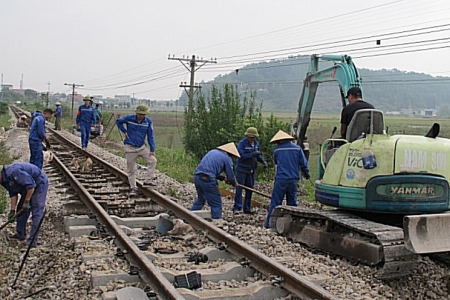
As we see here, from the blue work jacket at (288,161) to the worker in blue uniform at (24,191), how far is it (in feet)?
12.3

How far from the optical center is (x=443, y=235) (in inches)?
258

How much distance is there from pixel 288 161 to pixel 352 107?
6.70 feet

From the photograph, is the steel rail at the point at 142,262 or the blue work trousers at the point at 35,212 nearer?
the steel rail at the point at 142,262

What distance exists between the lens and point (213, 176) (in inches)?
366

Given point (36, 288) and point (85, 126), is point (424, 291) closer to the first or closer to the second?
point (36, 288)

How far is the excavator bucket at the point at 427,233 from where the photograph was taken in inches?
241

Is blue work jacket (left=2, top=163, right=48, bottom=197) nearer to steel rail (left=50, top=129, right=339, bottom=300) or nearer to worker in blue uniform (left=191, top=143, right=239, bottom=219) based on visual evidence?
steel rail (left=50, top=129, right=339, bottom=300)

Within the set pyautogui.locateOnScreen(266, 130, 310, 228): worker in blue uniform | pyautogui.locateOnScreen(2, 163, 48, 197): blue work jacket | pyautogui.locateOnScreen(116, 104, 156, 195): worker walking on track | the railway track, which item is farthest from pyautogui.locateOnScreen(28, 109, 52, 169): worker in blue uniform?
pyautogui.locateOnScreen(266, 130, 310, 228): worker in blue uniform

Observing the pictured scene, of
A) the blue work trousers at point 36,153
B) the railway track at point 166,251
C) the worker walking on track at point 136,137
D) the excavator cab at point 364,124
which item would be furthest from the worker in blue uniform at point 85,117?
the excavator cab at point 364,124

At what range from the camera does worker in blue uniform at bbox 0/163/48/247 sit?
24.7ft

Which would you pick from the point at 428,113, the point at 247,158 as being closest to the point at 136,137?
the point at 247,158

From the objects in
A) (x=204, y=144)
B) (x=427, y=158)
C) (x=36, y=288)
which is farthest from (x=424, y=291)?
(x=204, y=144)

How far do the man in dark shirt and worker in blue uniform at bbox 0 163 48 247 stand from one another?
433 centimetres

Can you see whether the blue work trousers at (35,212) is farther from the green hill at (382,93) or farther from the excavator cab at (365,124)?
the green hill at (382,93)
